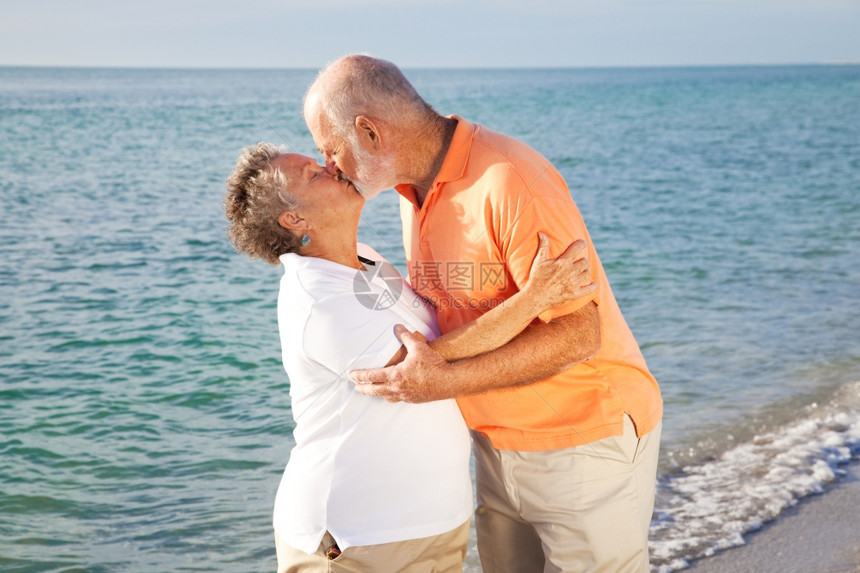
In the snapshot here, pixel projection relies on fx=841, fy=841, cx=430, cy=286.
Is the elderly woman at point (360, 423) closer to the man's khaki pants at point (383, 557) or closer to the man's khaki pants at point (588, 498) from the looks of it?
the man's khaki pants at point (383, 557)

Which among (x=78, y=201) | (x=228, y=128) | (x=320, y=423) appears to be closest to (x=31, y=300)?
(x=78, y=201)

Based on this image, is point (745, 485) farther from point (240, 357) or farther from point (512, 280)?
point (240, 357)

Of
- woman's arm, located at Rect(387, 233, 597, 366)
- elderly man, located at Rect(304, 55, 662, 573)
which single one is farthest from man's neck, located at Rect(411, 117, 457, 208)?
woman's arm, located at Rect(387, 233, 597, 366)

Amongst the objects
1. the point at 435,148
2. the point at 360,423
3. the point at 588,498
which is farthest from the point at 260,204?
the point at 588,498

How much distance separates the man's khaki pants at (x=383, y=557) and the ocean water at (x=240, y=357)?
1.63 m

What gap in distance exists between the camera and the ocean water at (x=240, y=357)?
4.74 m

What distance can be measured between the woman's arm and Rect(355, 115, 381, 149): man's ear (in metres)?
0.59

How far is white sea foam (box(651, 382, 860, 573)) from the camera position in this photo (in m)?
4.01

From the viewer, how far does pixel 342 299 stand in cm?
220

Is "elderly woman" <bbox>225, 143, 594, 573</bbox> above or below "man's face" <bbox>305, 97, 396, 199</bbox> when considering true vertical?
below

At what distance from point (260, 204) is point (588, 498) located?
1265 millimetres

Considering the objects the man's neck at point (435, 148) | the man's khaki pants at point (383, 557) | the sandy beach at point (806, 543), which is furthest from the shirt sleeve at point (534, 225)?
the sandy beach at point (806, 543)

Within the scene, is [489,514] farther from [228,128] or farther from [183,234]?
[228,128]

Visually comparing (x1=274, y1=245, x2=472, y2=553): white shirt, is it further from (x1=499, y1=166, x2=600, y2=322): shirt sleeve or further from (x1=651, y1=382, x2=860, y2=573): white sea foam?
(x1=651, y1=382, x2=860, y2=573): white sea foam
